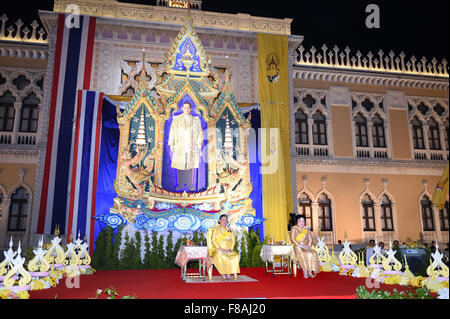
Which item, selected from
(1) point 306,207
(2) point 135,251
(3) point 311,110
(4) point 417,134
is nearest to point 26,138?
(2) point 135,251

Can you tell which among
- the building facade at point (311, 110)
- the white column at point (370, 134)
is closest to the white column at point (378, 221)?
the building facade at point (311, 110)

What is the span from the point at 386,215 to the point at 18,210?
558 inches

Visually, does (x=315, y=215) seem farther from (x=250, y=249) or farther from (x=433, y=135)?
(x=433, y=135)

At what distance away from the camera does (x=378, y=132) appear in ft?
51.8

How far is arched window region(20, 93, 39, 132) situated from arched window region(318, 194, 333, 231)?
11335 mm

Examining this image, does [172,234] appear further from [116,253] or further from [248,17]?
[248,17]

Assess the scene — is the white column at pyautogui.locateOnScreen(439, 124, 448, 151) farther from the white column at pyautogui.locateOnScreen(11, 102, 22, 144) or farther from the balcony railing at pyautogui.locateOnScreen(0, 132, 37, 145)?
the white column at pyautogui.locateOnScreen(11, 102, 22, 144)

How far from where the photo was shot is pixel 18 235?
1209cm

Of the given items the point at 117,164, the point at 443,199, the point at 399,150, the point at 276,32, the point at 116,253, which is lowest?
the point at 116,253

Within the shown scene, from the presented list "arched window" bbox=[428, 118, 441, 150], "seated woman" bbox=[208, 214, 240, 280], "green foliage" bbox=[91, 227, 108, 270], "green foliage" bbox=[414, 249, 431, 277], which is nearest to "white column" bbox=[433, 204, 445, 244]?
"arched window" bbox=[428, 118, 441, 150]

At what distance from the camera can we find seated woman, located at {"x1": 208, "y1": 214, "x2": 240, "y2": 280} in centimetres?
693

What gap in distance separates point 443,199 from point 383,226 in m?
7.64

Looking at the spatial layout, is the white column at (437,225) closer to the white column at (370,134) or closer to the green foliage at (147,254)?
the white column at (370,134)

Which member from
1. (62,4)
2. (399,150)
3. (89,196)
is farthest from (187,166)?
(399,150)
